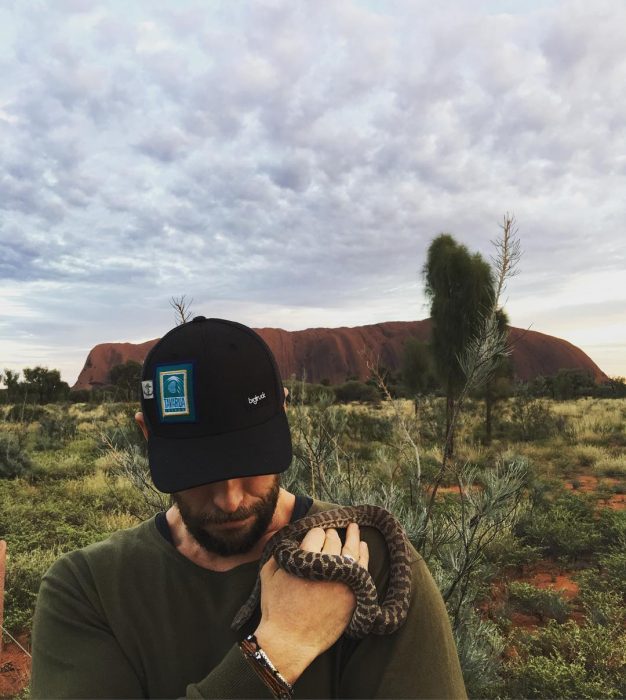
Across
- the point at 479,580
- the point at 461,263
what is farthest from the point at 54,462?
the point at 461,263

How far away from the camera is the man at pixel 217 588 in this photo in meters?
1.89

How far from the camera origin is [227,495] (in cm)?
223

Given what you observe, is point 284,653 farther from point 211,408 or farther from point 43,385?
point 43,385

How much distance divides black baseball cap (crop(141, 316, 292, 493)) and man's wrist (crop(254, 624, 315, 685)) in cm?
58

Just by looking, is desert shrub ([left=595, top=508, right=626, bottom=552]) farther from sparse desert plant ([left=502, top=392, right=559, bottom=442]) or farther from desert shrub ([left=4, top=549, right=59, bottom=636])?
sparse desert plant ([left=502, top=392, right=559, bottom=442])

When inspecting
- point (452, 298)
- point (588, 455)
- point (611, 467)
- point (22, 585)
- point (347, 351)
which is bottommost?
point (611, 467)

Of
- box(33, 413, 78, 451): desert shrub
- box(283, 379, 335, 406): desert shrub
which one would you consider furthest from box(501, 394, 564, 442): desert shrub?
box(33, 413, 78, 451): desert shrub

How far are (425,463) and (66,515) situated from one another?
876 centimetres

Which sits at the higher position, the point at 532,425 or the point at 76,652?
the point at 76,652

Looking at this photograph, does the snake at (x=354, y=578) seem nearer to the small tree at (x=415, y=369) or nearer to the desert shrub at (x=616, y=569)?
the desert shrub at (x=616, y=569)

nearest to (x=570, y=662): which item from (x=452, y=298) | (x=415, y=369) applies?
(x=452, y=298)

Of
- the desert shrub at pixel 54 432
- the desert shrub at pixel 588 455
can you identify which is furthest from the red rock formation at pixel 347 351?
the desert shrub at pixel 588 455

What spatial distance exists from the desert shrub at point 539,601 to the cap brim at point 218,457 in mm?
6713

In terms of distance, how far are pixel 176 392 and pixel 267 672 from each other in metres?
1.09
